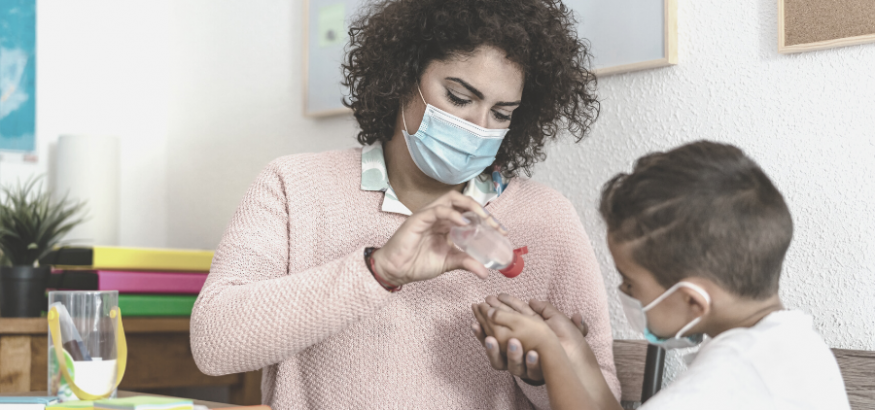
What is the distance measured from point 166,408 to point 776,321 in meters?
0.69

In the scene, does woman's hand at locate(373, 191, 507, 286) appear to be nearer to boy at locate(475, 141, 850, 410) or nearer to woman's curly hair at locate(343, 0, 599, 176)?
boy at locate(475, 141, 850, 410)

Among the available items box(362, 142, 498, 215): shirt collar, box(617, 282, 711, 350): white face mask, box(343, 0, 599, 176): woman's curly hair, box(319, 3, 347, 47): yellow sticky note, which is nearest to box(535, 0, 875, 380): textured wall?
box(343, 0, 599, 176): woman's curly hair

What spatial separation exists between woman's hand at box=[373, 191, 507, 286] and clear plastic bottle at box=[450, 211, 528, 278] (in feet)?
0.04

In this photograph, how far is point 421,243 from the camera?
111 cm

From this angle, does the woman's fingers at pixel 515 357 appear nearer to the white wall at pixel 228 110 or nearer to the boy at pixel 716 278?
the boy at pixel 716 278

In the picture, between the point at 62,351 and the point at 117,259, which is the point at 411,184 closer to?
the point at 62,351

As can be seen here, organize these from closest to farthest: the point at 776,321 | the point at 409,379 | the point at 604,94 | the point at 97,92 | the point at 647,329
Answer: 1. the point at 776,321
2. the point at 647,329
3. the point at 409,379
4. the point at 604,94
5. the point at 97,92

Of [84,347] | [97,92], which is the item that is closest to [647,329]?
[84,347]

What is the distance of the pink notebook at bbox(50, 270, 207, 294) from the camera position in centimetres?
179

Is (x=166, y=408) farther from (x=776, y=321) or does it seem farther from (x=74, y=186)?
(x=74, y=186)

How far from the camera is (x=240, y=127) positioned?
225 cm

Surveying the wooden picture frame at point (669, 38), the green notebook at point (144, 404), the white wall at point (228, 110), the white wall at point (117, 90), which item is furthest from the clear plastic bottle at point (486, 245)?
the white wall at point (117, 90)

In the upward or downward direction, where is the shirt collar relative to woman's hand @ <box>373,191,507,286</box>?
upward

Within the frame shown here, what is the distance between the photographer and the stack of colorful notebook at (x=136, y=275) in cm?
180
